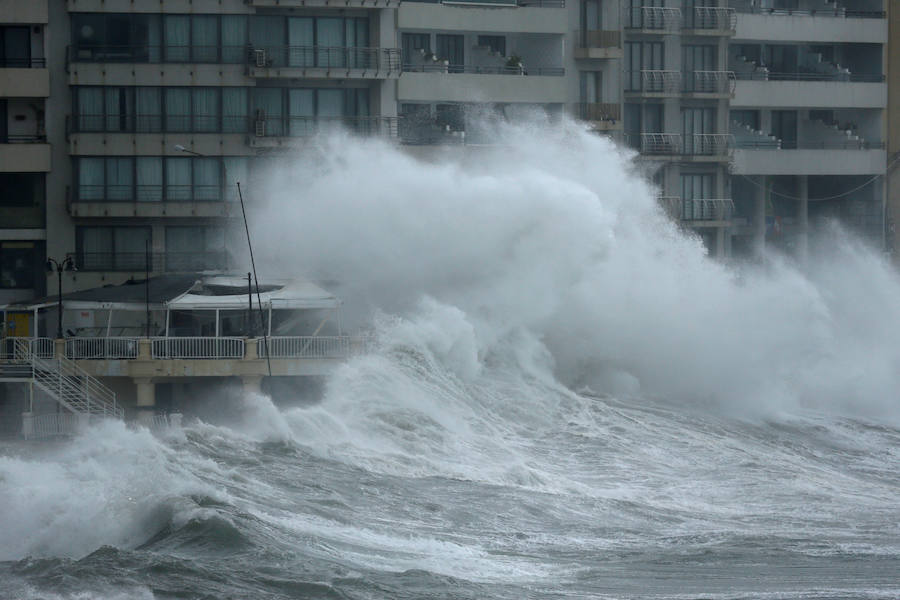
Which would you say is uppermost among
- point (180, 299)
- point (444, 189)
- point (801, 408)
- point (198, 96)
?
point (198, 96)

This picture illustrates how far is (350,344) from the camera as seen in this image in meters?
35.3

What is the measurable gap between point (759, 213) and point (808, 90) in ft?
15.3

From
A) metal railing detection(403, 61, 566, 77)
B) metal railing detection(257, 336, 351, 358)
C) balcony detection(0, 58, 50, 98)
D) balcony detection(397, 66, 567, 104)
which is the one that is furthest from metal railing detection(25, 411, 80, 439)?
metal railing detection(403, 61, 566, 77)

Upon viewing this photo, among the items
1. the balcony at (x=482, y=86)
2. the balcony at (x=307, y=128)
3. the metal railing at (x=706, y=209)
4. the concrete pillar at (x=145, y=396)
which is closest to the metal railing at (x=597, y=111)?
the balcony at (x=482, y=86)

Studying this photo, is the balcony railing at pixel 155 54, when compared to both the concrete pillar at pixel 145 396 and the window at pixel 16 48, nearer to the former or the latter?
the window at pixel 16 48

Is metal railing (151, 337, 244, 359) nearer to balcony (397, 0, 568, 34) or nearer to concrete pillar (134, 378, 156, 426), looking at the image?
concrete pillar (134, 378, 156, 426)

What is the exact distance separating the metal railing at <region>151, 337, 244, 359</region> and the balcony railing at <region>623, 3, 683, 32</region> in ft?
73.7

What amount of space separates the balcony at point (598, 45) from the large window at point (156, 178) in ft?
38.5

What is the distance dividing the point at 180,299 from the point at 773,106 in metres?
26.5

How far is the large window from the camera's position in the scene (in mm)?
45500

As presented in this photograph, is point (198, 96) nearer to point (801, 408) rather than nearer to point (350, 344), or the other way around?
point (350, 344)

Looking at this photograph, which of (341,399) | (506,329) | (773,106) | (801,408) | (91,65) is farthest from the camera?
(773,106)

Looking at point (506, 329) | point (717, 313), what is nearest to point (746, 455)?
point (506, 329)

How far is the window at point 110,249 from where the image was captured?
4581 centimetres
